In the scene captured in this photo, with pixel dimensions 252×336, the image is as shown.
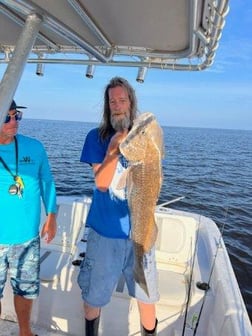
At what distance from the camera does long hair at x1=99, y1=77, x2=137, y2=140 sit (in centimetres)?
271

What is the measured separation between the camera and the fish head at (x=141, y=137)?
6.24 feet

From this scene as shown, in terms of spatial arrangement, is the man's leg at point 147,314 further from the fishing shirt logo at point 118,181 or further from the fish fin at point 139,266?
the fishing shirt logo at point 118,181

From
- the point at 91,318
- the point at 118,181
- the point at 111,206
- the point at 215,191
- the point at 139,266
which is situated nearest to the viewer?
the point at 139,266

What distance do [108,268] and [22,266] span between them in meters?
0.77

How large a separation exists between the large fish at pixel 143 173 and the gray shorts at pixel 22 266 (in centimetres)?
109

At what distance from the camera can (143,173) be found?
6.67 feet

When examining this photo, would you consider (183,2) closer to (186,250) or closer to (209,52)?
(209,52)

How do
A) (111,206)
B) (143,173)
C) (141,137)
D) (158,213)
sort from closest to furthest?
(141,137), (143,173), (111,206), (158,213)

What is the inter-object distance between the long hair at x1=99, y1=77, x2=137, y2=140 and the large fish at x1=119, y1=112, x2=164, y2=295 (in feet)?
2.41

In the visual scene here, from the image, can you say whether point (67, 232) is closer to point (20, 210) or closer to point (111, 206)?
point (20, 210)

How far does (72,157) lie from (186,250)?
77.6 ft

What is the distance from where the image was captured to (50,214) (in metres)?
3.18

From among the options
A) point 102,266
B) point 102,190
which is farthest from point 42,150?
point 102,266

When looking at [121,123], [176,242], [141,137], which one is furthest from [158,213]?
[141,137]
